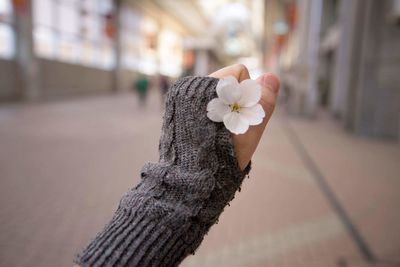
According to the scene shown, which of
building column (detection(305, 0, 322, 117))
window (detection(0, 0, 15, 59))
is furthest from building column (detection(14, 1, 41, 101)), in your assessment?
building column (detection(305, 0, 322, 117))

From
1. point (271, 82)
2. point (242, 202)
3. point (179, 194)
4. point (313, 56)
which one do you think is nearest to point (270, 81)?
point (271, 82)

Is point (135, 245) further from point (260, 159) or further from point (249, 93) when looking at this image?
point (260, 159)

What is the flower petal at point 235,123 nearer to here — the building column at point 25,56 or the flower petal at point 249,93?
the flower petal at point 249,93

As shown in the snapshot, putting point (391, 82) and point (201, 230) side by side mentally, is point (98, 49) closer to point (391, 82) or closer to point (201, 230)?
point (391, 82)

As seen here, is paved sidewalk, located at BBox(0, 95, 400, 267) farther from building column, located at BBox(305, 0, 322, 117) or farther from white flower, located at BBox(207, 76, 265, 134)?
building column, located at BBox(305, 0, 322, 117)

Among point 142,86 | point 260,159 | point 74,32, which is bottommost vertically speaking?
point 260,159

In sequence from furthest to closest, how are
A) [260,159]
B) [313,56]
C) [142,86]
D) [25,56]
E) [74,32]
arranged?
1. [74,32]
2. [142,86]
3. [25,56]
4. [313,56]
5. [260,159]

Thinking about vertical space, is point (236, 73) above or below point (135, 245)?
above
